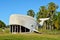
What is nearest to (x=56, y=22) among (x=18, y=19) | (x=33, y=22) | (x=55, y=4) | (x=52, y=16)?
(x=52, y=16)

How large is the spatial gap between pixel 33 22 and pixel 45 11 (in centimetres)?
1988

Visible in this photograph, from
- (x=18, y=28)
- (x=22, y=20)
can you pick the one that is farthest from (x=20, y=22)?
(x=18, y=28)

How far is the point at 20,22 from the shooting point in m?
60.8

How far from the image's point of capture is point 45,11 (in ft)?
266

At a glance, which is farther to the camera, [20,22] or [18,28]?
[18,28]

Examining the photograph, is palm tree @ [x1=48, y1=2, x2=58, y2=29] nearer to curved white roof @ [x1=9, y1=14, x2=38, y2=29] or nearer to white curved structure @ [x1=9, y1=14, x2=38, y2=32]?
white curved structure @ [x1=9, y1=14, x2=38, y2=32]

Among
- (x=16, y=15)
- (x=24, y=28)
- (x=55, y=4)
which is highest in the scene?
(x=55, y=4)

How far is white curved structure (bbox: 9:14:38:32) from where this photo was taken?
59922 mm

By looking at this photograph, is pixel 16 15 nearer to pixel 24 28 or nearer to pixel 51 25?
pixel 24 28

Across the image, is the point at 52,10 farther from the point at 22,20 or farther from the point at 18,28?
the point at 22,20

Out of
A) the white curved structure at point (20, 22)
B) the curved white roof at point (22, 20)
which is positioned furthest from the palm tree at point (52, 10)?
the curved white roof at point (22, 20)

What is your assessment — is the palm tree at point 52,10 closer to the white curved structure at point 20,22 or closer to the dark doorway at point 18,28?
the white curved structure at point 20,22

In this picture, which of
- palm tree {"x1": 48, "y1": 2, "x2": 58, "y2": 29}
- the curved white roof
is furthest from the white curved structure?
palm tree {"x1": 48, "y1": 2, "x2": 58, "y2": 29}

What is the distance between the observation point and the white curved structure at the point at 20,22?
5992cm
